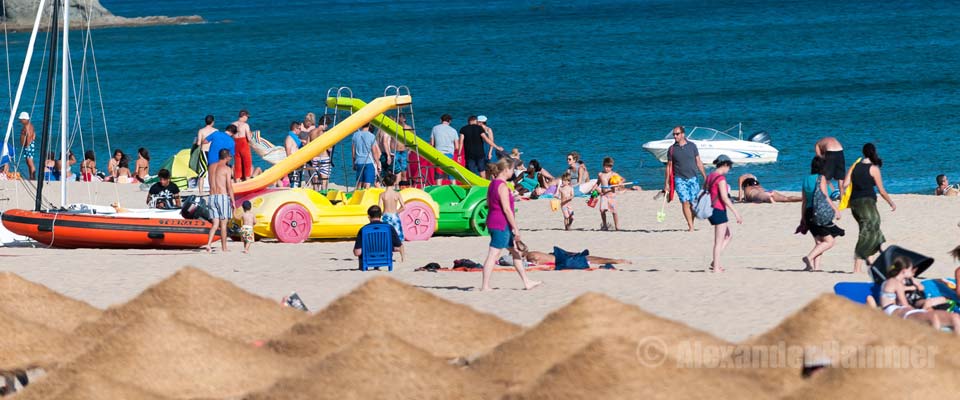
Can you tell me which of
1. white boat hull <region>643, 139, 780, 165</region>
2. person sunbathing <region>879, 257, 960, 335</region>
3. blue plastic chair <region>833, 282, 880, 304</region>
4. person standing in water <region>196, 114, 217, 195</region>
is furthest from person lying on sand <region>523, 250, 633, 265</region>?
white boat hull <region>643, 139, 780, 165</region>

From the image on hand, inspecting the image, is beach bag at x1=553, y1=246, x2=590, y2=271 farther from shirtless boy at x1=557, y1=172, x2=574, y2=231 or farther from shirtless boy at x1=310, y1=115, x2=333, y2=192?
shirtless boy at x1=310, y1=115, x2=333, y2=192

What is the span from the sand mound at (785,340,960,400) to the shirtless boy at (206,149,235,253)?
41.7 feet

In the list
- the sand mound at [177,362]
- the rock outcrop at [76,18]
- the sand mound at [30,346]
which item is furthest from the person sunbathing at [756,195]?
the rock outcrop at [76,18]

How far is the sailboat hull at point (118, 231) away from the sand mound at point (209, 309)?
960 cm

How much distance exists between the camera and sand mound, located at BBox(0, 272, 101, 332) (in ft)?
31.8

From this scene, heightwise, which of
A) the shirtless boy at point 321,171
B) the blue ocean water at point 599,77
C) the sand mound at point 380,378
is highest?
the blue ocean water at point 599,77

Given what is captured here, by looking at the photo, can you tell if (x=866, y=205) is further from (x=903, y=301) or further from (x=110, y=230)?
(x=110, y=230)

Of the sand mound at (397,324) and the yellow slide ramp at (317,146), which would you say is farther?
the yellow slide ramp at (317,146)

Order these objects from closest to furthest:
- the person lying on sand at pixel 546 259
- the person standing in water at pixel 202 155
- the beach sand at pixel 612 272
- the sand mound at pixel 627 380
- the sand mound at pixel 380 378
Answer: the sand mound at pixel 627 380
the sand mound at pixel 380 378
the beach sand at pixel 612 272
the person lying on sand at pixel 546 259
the person standing in water at pixel 202 155

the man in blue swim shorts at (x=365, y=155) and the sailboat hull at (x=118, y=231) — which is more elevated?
the man in blue swim shorts at (x=365, y=155)

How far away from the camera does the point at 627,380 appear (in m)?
6.07

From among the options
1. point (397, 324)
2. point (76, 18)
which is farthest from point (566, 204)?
point (76, 18)

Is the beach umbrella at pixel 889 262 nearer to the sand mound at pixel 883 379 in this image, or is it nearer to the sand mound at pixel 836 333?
the sand mound at pixel 836 333

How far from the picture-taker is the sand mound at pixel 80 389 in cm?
698
